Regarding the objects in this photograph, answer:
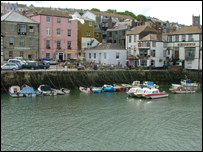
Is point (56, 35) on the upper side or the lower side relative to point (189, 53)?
upper

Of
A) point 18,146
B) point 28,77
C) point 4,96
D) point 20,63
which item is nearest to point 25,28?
point 20,63

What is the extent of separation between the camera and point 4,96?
135ft

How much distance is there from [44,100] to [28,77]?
9.22 m

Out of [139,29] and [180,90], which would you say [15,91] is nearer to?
[180,90]

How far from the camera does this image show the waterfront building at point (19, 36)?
193 ft

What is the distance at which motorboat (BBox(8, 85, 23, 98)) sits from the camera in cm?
4066

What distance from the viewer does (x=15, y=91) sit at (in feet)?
139

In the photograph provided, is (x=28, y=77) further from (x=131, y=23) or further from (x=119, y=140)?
(x=131, y=23)

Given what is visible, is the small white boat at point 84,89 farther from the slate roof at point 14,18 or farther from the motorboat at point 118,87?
the slate roof at point 14,18

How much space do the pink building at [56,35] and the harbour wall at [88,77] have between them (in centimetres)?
1643

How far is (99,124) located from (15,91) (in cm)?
1897

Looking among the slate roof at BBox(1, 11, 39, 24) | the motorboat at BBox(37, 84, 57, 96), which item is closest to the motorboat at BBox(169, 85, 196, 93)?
the motorboat at BBox(37, 84, 57, 96)

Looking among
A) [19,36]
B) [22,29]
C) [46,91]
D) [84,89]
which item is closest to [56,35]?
[22,29]

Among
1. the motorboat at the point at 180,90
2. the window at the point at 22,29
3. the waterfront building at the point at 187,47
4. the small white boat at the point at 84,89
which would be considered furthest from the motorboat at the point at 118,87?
the window at the point at 22,29
